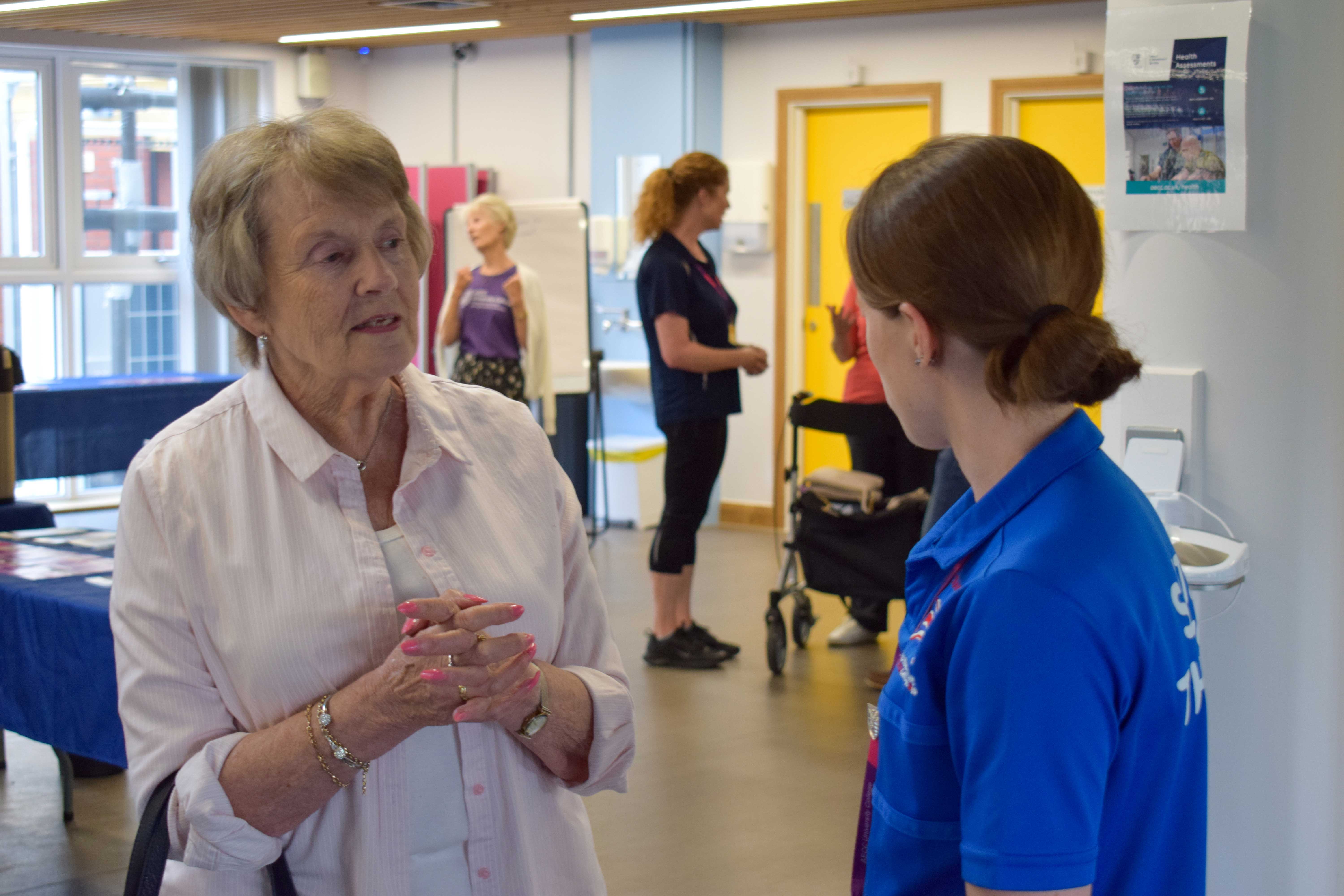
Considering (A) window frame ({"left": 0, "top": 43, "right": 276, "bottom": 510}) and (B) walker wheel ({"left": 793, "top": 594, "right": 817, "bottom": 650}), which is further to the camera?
(A) window frame ({"left": 0, "top": 43, "right": 276, "bottom": 510})

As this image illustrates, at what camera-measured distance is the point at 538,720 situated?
4.55ft

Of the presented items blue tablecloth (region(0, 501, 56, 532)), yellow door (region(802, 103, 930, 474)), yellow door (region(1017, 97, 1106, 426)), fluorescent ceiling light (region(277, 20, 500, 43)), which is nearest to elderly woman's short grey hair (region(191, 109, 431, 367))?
blue tablecloth (region(0, 501, 56, 532))

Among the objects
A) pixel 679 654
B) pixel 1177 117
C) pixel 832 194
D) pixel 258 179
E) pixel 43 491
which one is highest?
pixel 832 194

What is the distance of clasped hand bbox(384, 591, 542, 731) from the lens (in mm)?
1253

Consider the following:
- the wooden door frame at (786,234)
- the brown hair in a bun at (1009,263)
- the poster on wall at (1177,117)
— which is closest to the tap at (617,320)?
the wooden door frame at (786,234)

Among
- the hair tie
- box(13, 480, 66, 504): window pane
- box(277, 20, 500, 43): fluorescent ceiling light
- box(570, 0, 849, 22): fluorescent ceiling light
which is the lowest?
box(13, 480, 66, 504): window pane

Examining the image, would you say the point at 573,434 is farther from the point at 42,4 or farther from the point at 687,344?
the point at 42,4

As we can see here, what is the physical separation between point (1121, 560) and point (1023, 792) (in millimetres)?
186

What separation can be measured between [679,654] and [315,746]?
365cm

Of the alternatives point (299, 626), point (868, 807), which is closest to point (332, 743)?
point (299, 626)

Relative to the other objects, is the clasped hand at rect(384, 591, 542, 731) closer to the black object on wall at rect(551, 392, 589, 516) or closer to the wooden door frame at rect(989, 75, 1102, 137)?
the black object on wall at rect(551, 392, 589, 516)

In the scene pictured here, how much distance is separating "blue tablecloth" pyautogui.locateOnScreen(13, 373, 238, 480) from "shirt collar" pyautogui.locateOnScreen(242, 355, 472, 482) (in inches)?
162

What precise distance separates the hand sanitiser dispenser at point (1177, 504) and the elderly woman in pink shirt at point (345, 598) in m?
0.90

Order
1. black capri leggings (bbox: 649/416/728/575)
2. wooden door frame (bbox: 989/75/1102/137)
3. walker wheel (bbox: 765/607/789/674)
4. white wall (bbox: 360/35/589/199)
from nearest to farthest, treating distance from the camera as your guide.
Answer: black capri leggings (bbox: 649/416/728/575)
walker wheel (bbox: 765/607/789/674)
wooden door frame (bbox: 989/75/1102/137)
white wall (bbox: 360/35/589/199)
